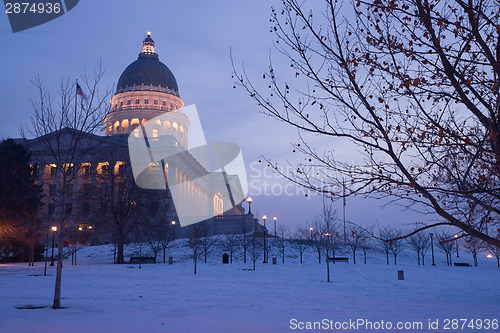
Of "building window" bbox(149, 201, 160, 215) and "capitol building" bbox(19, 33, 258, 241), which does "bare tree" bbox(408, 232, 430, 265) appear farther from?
"building window" bbox(149, 201, 160, 215)

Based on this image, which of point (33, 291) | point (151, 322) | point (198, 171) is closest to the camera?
point (151, 322)

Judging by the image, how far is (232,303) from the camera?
1410 centimetres

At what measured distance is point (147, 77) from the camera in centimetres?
11106

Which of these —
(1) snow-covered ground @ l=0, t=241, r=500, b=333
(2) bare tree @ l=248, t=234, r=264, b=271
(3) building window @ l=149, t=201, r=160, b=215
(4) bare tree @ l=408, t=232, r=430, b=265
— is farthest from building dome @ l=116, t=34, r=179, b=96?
(1) snow-covered ground @ l=0, t=241, r=500, b=333

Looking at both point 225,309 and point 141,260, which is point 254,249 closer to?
point 141,260

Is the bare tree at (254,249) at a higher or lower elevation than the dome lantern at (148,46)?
lower

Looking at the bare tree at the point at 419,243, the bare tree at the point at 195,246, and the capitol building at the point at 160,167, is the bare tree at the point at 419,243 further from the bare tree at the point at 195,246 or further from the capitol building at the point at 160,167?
the bare tree at the point at 195,246

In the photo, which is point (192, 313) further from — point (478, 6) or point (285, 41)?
point (478, 6)

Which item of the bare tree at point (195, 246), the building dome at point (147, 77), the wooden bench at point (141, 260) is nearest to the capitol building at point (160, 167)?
the building dome at point (147, 77)

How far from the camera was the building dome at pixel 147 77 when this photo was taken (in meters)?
111

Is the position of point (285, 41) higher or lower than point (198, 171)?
lower

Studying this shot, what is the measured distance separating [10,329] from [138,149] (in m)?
68.8

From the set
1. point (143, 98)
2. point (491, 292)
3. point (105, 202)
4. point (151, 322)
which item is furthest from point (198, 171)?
point (151, 322)

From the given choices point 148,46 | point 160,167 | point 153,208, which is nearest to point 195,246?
point 153,208
